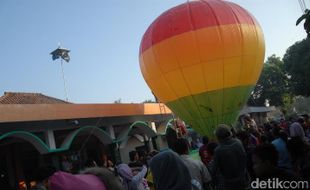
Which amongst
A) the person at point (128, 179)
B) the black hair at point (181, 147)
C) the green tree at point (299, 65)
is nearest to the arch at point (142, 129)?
the person at point (128, 179)

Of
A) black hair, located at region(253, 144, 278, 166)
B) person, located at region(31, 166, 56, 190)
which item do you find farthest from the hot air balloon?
black hair, located at region(253, 144, 278, 166)

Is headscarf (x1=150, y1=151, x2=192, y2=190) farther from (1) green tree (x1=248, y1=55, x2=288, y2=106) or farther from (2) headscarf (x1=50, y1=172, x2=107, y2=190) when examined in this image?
(1) green tree (x1=248, y1=55, x2=288, y2=106)

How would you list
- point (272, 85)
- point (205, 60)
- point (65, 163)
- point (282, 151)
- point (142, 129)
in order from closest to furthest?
point (282, 151) < point (205, 60) < point (65, 163) < point (142, 129) < point (272, 85)

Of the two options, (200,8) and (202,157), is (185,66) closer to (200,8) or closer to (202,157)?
(200,8)

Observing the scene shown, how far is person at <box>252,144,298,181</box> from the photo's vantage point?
297cm

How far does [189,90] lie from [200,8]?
2514mm

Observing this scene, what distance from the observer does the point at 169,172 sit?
4.07 m

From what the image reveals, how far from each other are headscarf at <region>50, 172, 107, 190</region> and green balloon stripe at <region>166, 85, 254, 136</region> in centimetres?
897

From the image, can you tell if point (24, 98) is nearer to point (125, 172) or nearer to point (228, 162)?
point (125, 172)

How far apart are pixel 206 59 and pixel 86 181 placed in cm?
894

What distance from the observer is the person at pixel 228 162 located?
5262 mm

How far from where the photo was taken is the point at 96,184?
91.5 inches

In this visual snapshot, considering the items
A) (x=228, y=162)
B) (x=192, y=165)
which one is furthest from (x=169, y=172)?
(x=228, y=162)

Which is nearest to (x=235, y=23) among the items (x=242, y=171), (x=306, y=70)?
(x=242, y=171)
